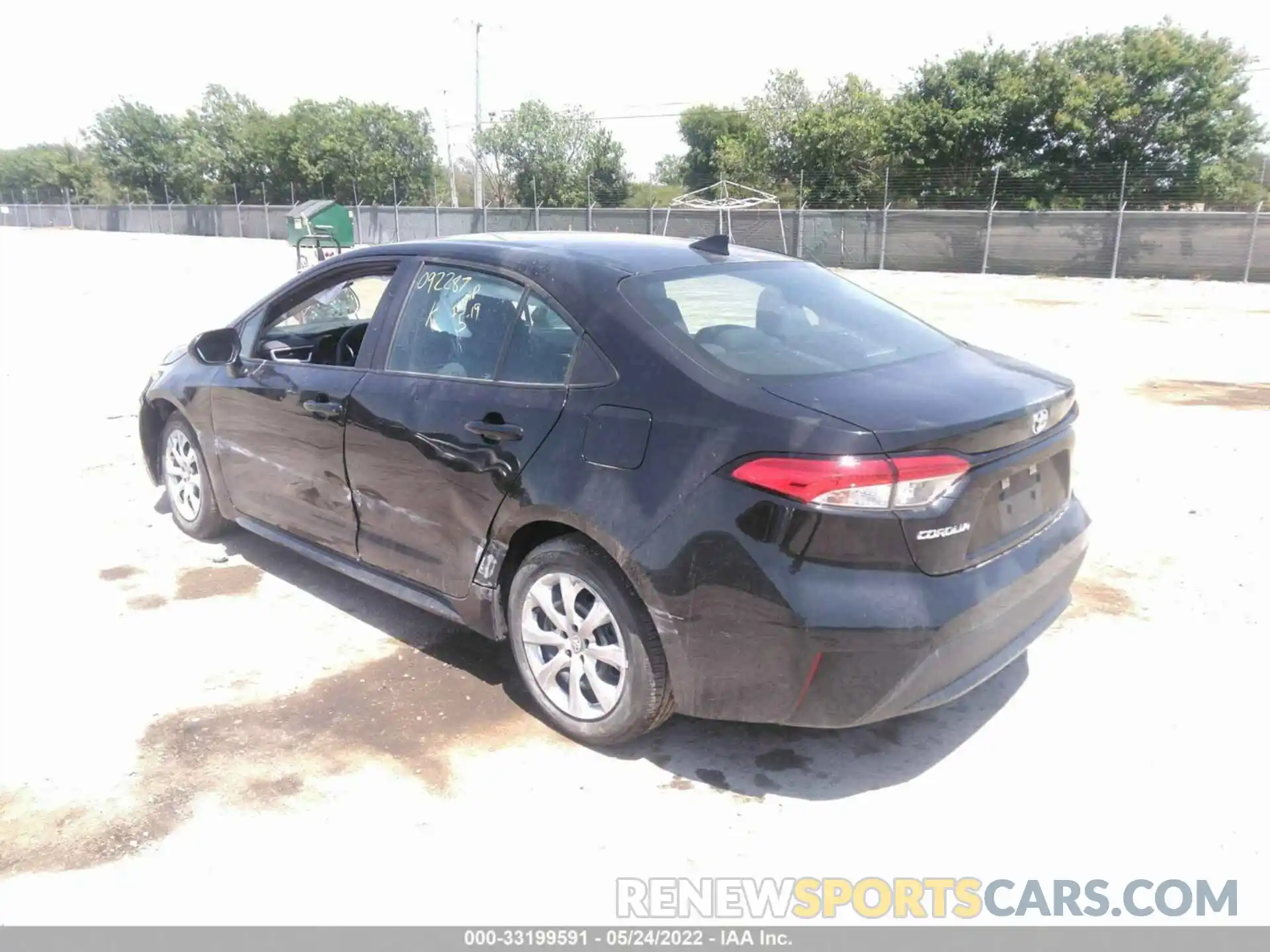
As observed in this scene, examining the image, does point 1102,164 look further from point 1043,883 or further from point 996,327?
point 1043,883

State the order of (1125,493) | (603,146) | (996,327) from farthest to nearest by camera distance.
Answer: (603,146)
(996,327)
(1125,493)

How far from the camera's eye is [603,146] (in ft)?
161

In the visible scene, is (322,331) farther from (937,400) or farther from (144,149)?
(144,149)

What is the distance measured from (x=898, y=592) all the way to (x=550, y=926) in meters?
1.30

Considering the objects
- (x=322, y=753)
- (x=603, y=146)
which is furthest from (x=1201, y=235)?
(x=603, y=146)

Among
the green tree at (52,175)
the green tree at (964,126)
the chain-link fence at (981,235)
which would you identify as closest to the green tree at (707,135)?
the green tree at (964,126)

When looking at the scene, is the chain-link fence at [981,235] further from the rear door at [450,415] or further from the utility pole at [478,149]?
the rear door at [450,415]

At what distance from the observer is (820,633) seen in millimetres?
2641

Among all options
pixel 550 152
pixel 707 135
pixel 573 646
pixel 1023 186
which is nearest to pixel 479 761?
pixel 573 646

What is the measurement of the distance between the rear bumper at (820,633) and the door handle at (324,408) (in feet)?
5.75

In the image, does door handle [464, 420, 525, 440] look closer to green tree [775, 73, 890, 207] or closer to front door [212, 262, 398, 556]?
front door [212, 262, 398, 556]

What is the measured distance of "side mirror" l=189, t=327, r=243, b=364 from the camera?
466cm

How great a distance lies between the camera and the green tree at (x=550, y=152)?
47.9 meters

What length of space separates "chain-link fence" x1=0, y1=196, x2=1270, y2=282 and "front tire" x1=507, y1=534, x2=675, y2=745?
1527 cm
